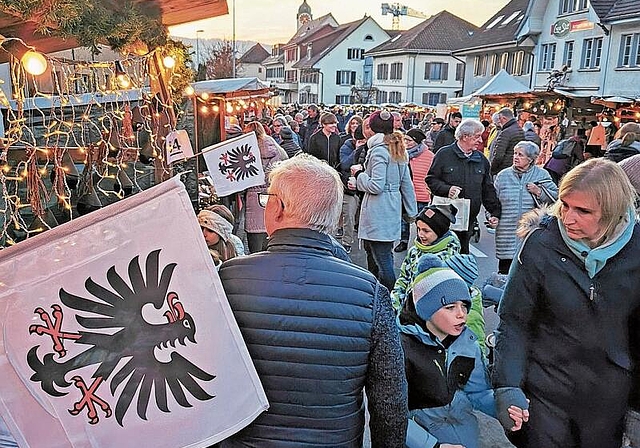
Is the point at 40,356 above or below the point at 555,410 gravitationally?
above

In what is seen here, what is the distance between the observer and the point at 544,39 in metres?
30.1

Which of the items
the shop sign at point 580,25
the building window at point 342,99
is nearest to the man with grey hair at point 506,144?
the shop sign at point 580,25

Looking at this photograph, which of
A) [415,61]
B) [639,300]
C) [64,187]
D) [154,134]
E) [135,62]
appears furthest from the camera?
[415,61]

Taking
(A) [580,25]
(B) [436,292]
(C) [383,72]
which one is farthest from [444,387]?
(C) [383,72]

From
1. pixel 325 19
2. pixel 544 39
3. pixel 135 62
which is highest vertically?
pixel 325 19

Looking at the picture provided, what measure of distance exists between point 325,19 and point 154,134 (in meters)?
77.3

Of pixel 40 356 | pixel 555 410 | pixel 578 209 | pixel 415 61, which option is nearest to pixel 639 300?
pixel 578 209

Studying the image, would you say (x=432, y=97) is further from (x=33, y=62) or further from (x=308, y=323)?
(x=308, y=323)

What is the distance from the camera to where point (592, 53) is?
25.7 metres

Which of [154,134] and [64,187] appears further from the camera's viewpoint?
[154,134]

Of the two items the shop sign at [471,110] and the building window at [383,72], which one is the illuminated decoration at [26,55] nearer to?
the shop sign at [471,110]

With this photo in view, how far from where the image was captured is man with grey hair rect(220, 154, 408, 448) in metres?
1.68

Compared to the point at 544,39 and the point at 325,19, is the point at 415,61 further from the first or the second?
the point at 325,19

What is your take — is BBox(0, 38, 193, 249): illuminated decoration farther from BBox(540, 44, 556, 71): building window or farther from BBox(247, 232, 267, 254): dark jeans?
BBox(540, 44, 556, 71): building window
